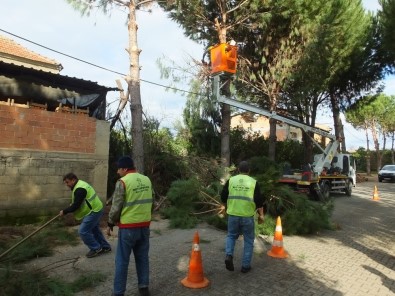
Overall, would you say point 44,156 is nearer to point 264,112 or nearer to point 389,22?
point 264,112

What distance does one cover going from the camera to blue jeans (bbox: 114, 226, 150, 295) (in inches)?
163

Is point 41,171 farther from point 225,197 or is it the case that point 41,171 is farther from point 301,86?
point 301,86

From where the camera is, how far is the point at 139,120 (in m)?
10.5

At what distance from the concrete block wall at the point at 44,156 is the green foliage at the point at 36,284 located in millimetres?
3781

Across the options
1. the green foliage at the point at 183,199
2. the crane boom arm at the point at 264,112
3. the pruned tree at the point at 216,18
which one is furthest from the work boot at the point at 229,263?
the pruned tree at the point at 216,18

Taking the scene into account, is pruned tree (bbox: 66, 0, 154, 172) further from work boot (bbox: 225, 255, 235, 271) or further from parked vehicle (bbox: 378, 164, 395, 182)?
parked vehicle (bbox: 378, 164, 395, 182)

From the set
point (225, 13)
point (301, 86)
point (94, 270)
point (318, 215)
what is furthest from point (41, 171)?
point (301, 86)

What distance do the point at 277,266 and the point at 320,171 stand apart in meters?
10.3

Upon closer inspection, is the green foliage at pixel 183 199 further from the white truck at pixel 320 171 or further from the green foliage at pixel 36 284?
the green foliage at pixel 36 284

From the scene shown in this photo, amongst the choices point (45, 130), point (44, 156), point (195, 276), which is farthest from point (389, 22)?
point (195, 276)

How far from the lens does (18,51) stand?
687 inches

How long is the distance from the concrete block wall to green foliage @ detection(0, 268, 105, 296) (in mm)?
3781

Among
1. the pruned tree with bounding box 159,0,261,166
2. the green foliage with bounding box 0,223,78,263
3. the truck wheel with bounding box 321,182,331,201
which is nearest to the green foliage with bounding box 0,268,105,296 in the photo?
the green foliage with bounding box 0,223,78,263

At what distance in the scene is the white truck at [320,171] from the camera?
13308mm
